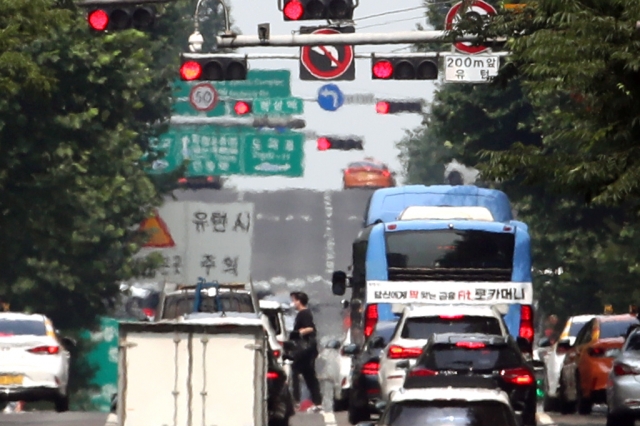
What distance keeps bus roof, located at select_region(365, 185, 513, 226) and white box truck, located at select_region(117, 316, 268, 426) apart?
1406 cm

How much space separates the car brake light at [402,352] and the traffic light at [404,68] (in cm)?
491

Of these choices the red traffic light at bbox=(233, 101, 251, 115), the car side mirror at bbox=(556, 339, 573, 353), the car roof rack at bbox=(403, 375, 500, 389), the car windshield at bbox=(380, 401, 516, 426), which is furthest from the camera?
the red traffic light at bbox=(233, 101, 251, 115)

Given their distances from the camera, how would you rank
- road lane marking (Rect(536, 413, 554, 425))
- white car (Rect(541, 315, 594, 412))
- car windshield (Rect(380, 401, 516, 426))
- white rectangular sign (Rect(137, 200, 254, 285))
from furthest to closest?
white rectangular sign (Rect(137, 200, 254, 285)) → white car (Rect(541, 315, 594, 412)) → road lane marking (Rect(536, 413, 554, 425)) → car windshield (Rect(380, 401, 516, 426))

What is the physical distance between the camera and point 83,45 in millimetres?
35531

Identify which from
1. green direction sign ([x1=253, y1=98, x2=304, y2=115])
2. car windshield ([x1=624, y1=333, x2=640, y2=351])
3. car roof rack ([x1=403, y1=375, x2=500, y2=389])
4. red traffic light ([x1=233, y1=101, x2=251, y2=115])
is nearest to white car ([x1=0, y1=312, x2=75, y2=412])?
car windshield ([x1=624, y1=333, x2=640, y2=351])

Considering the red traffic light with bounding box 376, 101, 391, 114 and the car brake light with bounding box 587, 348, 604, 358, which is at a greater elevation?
the red traffic light with bounding box 376, 101, 391, 114

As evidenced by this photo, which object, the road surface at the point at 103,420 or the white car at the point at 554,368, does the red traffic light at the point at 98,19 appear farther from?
the white car at the point at 554,368

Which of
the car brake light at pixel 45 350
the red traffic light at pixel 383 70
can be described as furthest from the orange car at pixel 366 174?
the red traffic light at pixel 383 70

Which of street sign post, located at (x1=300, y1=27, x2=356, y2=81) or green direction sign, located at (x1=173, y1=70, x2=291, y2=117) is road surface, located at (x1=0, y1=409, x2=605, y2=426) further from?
green direction sign, located at (x1=173, y1=70, x2=291, y2=117)

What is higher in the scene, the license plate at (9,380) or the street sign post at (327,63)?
the street sign post at (327,63)

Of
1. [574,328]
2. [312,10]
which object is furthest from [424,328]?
[574,328]

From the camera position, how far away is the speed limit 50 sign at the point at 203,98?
168 feet

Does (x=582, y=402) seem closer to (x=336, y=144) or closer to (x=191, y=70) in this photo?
(x=191, y=70)

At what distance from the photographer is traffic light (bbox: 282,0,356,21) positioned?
2107 cm
